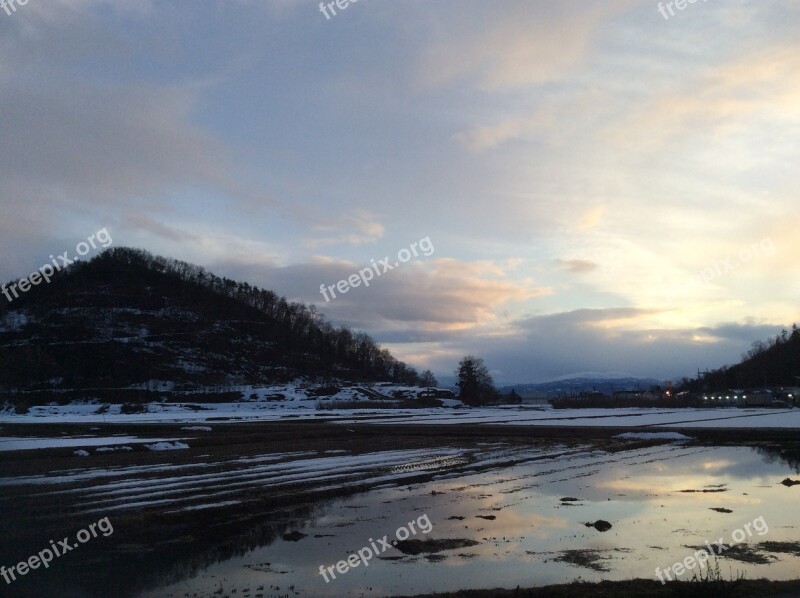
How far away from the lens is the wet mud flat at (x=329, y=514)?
38.7 feet

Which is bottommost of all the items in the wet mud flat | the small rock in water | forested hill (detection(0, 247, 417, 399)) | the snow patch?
the small rock in water

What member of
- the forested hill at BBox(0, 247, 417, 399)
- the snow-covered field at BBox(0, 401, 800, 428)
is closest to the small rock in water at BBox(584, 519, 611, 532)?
the snow-covered field at BBox(0, 401, 800, 428)

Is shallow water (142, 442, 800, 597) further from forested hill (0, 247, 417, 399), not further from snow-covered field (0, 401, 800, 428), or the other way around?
forested hill (0, 247, 417, 399)

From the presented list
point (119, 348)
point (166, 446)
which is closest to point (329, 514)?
point (166, 446)

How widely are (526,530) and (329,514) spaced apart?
5.48 metres

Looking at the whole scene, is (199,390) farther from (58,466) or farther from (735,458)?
(735,458)

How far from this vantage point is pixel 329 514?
1728cm

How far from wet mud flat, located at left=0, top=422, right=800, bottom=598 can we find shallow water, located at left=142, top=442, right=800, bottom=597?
2.8 inches

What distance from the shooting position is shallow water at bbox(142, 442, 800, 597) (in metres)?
11.5

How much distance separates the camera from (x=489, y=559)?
1295 cm

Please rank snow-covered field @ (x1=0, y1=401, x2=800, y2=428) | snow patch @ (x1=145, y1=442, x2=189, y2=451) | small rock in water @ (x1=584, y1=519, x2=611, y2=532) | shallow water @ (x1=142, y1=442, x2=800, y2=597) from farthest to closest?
snow-covered field @ (x1=0, y1=401, x2=800, y2=428)
snow patch @ (x1=145, y1=442, x2=189, y2=451)
small rock in water @ (x1=584, y1=519, x2=611, y2=532)
shallow water @ (x1=142, y1=442, x2=800, y2=597)

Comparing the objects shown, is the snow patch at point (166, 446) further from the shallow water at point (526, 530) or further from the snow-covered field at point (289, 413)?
the snow-covered field at point (289, 413)

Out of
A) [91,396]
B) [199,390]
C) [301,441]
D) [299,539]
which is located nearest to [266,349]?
[199,390]

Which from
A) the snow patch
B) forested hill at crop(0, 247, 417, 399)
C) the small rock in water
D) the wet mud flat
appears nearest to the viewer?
the wet mud flat
